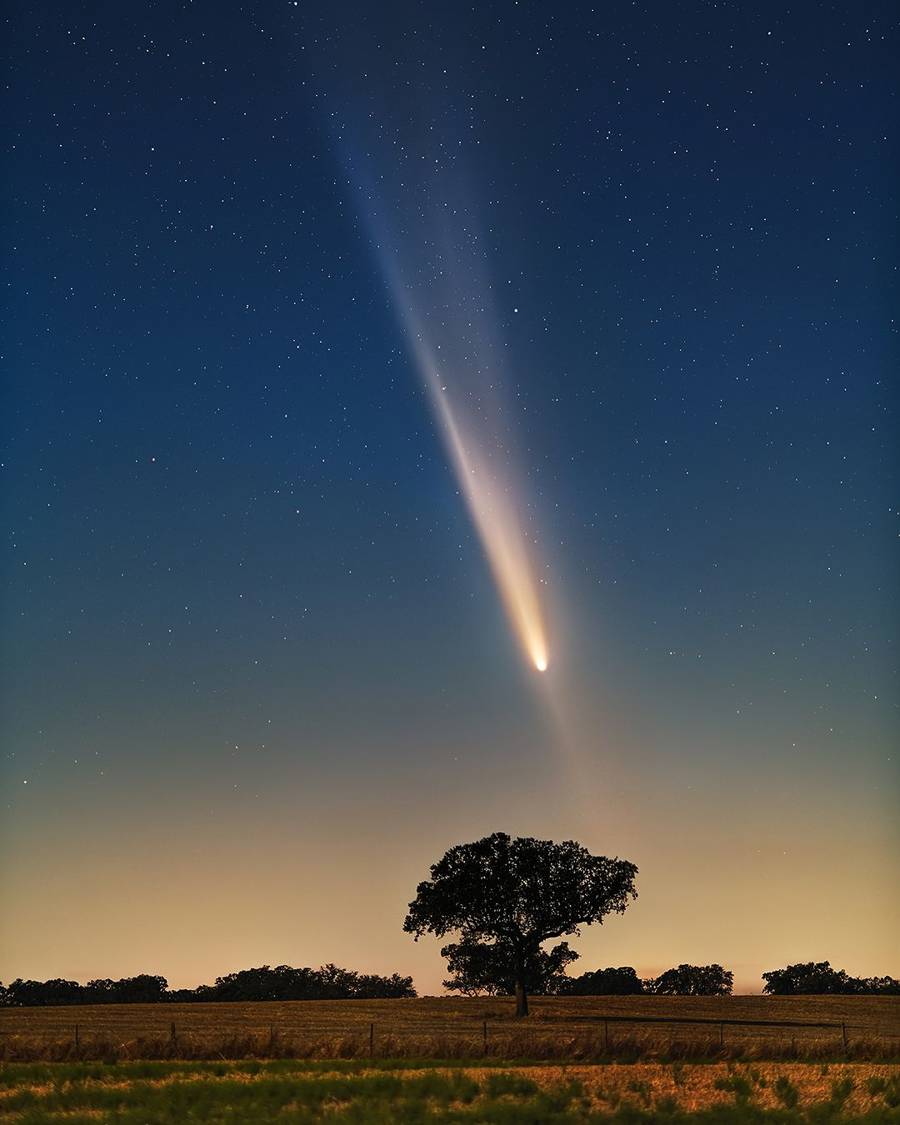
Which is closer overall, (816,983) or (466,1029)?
(466,1029)

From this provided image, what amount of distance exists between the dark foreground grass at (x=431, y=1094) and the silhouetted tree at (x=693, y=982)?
3749 inches

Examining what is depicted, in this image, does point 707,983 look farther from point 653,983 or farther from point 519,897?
point 519,897

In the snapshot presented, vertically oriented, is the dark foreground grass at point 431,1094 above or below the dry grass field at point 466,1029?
below

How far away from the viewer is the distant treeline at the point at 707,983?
11738 centimetres

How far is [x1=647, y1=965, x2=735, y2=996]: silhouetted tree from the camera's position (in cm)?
12675

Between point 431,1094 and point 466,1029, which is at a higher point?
point 466,1029

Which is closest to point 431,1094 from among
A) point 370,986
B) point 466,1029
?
point 466,1029

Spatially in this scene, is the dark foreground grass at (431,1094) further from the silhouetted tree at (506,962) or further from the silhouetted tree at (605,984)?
the silhouetted tree at (605,984)

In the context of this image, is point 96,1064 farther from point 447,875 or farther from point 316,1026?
point 447,875

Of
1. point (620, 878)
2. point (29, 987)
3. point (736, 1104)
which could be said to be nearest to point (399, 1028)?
point (620, 878)

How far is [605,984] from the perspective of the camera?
124m

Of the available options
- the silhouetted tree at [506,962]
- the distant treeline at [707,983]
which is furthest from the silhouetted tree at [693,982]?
the silhouetted tree at [506,962]

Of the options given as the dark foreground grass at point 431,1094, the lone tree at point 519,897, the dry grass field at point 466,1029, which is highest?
the lone tree at point 519,897

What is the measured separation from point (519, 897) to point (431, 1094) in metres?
55.1
